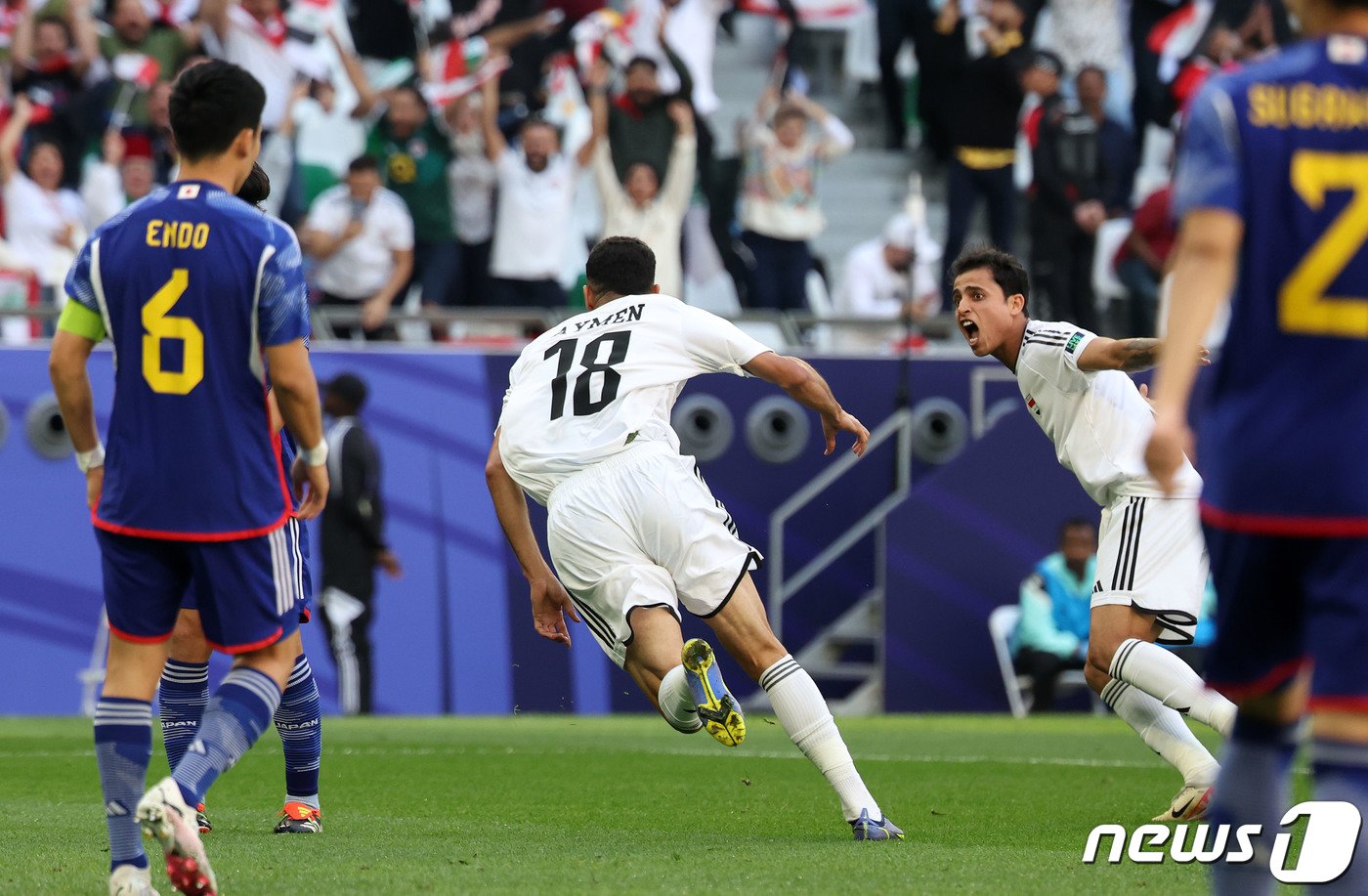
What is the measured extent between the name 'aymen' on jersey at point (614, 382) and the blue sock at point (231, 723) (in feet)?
7.37

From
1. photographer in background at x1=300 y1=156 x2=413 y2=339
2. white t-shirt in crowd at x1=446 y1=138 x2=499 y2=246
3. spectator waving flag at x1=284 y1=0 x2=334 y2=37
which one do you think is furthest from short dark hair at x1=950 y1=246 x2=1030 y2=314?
spectator waving flag at x1=284 y1=0 x2=334 y2=37

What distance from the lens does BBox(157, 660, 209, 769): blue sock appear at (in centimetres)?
750

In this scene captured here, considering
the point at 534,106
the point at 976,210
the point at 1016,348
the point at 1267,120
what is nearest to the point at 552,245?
the point at 534,106

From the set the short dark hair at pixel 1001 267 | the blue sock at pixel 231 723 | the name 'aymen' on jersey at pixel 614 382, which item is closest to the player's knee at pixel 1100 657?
the short dark hair at pixel 1001 267

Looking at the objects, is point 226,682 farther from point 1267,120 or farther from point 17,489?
point 17,489

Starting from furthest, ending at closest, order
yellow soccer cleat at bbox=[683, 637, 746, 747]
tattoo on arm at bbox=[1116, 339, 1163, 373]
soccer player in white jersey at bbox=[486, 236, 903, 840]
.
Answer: tattoo on arm at bbox=[1116, 339, 1163, 373], soccer player in white jersey at bbox=[486, 236, 903, 840], yellow soccer cleat at bbox=[683, 637, 746, 747]

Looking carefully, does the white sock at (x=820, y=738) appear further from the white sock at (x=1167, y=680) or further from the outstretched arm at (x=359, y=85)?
the outstretched arm at (x=359, y=85)

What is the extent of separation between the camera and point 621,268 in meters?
7.79

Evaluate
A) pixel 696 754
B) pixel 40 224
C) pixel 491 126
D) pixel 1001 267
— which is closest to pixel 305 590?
pixel 1001 267

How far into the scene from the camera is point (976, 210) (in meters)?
19.3

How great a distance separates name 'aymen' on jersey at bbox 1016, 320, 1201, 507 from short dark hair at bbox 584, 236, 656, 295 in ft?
5.12

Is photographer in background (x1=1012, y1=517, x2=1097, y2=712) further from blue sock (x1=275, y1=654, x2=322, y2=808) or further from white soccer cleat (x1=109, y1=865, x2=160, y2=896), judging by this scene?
white soccer cleat (x1=109, y1=865, x2=160, y2=896)

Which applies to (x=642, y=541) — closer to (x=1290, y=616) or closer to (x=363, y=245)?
(x=1290, y=616)

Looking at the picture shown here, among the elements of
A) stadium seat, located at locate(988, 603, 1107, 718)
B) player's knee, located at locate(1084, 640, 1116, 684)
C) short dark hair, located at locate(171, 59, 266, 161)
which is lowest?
stadium seat, located at locate(988, 603, 1107, 718)
